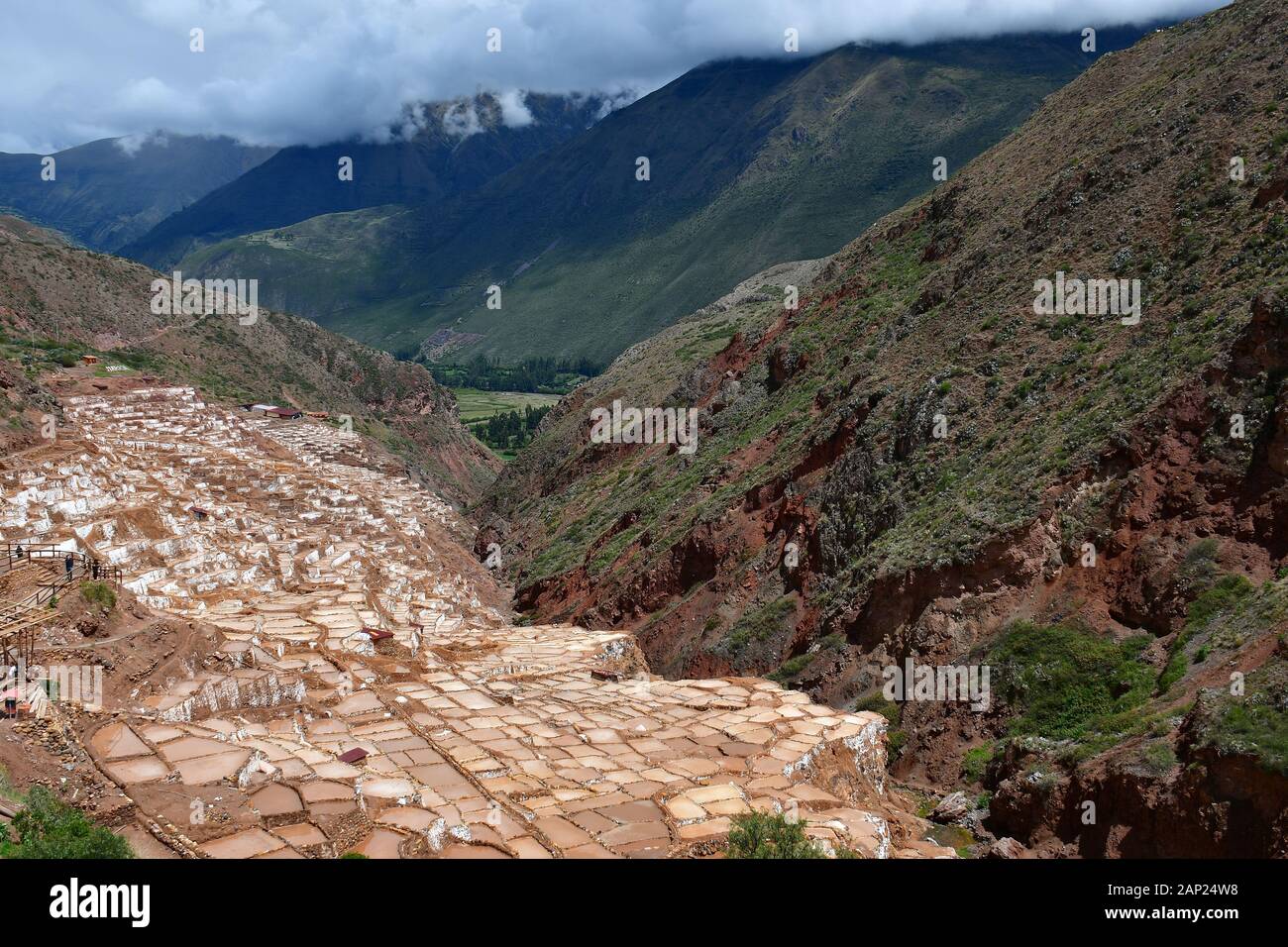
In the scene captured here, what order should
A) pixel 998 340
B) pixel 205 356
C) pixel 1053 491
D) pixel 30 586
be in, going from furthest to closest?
pixel 205 356, pixel 998 340, pixel 1053 491, pixel 30 586

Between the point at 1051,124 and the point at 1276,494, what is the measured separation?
31.4 m

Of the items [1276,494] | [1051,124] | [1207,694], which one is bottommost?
[1207,694]

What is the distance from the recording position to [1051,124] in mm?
44938

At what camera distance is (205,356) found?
284ft

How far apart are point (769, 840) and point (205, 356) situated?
86.3 meters

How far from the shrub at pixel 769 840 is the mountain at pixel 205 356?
56.7 m

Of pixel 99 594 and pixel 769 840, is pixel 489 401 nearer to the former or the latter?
pixel 99 594

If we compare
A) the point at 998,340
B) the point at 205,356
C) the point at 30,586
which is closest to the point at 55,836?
the point at 30,586

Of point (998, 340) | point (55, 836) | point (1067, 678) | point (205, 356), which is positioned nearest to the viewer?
point (55, 836)

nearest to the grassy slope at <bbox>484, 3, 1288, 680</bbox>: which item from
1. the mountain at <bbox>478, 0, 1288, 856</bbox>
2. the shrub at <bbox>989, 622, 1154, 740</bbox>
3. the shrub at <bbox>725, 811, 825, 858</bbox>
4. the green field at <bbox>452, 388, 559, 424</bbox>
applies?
the mountain at <bbox>478, 0, 1288, 856</bbox>

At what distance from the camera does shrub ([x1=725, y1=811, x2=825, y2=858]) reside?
10680 millimetres

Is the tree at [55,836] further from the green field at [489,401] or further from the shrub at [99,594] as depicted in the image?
the green field at [489,401]
